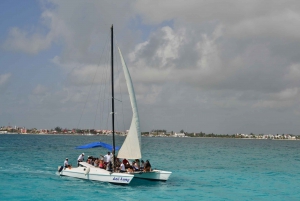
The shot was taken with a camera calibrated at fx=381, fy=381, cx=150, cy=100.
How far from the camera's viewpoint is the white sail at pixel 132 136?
121 ft

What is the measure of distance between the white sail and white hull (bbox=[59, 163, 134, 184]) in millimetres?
2808

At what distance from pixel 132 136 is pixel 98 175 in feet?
16.1

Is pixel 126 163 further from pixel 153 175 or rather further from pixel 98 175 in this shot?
pixel 98 175

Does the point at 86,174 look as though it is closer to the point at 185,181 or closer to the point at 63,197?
the point at 63,197

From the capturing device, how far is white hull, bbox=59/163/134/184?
34.3 meters

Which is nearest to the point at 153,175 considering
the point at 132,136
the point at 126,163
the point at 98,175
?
the point at 126,163

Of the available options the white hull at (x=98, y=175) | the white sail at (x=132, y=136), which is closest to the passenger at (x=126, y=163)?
the white sail at (x=132, y=136)

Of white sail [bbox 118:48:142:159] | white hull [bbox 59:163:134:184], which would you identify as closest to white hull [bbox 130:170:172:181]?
white hull [bbox 59:163:134:184]

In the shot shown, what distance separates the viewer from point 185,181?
4194 cm

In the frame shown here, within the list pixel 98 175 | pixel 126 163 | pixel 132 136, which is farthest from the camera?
pixel 126 163

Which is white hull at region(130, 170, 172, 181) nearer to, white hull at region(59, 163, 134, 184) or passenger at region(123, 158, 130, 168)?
passenger at region(123, 158, 130, 168)

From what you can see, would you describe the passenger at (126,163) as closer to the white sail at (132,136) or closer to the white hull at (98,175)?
the white sail at (132,136)

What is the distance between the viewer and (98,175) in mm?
35562

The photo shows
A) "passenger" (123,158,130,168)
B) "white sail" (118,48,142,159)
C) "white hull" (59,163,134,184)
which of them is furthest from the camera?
"white sail" (118,48,142,159)
